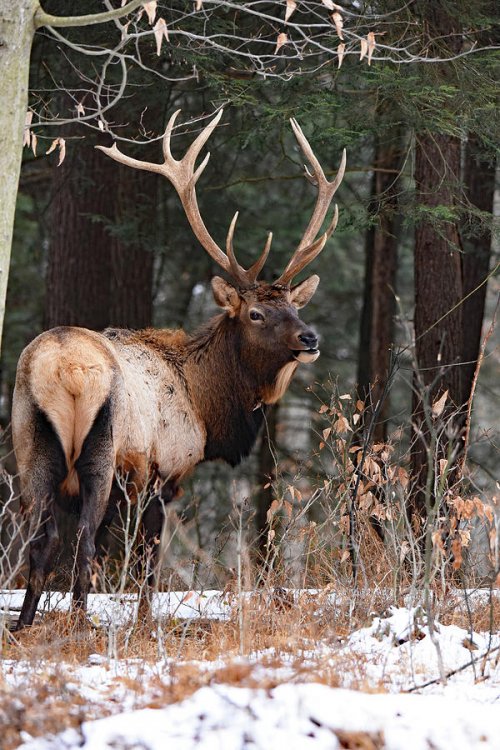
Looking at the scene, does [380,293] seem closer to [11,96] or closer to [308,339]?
[308,339]

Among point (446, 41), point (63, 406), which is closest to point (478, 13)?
point (446, 41)

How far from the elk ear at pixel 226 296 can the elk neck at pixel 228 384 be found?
0.13m

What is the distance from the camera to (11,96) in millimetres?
6598

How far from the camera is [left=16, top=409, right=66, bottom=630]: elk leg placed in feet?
22.6

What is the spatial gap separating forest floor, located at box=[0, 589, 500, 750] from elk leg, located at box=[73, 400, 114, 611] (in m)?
0.54

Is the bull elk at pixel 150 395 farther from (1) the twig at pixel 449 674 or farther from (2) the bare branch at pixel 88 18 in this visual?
(1) the twig at pixel 449 674

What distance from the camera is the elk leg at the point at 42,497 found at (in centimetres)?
689

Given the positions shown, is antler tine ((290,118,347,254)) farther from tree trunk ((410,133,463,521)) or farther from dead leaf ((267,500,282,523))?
dead leaf ((267,500,282,523))

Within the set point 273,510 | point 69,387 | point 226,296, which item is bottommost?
point 273,510

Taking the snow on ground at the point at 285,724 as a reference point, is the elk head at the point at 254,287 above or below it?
above

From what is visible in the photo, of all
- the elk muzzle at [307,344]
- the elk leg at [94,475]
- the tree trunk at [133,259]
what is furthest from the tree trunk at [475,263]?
the elk leg at [94,475]

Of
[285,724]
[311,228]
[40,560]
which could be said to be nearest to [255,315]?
[311,228]

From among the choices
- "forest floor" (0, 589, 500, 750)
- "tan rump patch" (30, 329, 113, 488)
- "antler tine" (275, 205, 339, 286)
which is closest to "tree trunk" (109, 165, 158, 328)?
"antler tine" (275, 205, 339, 286)

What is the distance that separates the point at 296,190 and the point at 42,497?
10.4 metres
